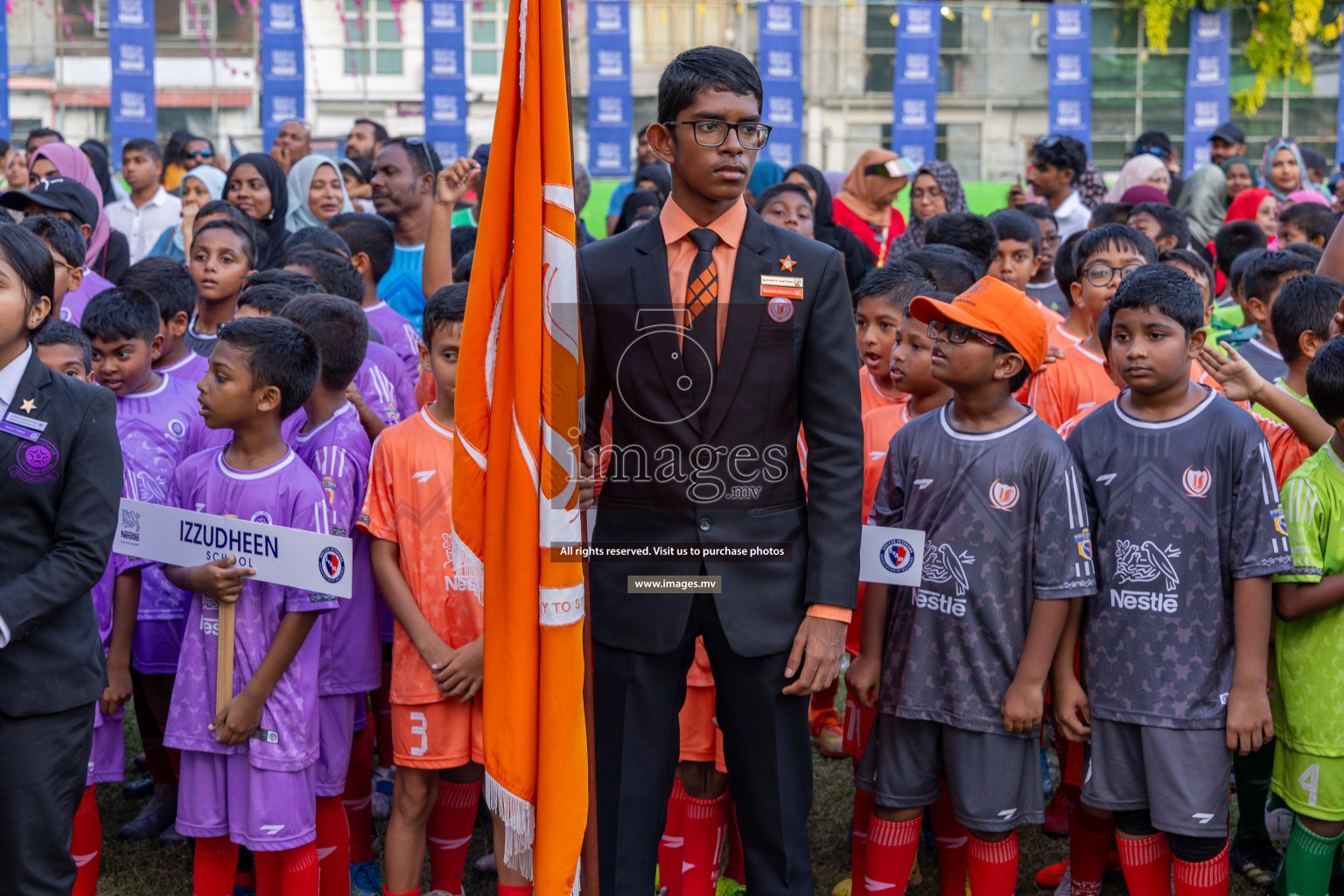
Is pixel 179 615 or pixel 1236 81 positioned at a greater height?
pixel 1236 81

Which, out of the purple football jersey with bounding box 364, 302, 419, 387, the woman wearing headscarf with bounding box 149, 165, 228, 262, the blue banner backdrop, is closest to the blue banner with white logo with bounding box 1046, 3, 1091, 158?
the woman wearing headscarf with bounding box 149, 165, 228, 262

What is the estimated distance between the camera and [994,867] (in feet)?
9.73

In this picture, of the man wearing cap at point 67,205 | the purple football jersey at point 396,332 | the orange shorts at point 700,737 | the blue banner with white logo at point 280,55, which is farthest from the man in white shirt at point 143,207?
the blue banner with white logo at point 280,55

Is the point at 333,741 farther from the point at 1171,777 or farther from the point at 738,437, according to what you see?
the point at 1171,777

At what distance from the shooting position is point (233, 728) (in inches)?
118

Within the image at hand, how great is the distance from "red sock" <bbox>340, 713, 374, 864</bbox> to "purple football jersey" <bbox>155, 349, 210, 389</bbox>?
1251 mm

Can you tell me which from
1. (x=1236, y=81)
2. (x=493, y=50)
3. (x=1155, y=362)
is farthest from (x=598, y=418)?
(x=1236, y=81)

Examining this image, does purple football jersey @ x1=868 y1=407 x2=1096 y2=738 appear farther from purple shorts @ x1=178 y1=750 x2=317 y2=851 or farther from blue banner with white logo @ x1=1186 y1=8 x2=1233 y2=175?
blue banner with white logo @ x1=1186 y1=8 x2=1233 y2=175

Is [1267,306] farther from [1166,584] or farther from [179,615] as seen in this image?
[179,615]

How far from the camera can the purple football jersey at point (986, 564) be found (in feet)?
9.67

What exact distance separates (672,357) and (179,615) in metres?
1.97

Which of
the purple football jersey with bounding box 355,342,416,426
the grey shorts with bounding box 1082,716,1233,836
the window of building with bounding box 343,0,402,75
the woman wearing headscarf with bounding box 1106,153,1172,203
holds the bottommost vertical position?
the grey shorts with bounding box 1082,716,1233,836

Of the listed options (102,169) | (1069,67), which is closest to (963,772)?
(102,169)

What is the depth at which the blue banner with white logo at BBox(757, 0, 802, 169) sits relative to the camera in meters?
17.1
